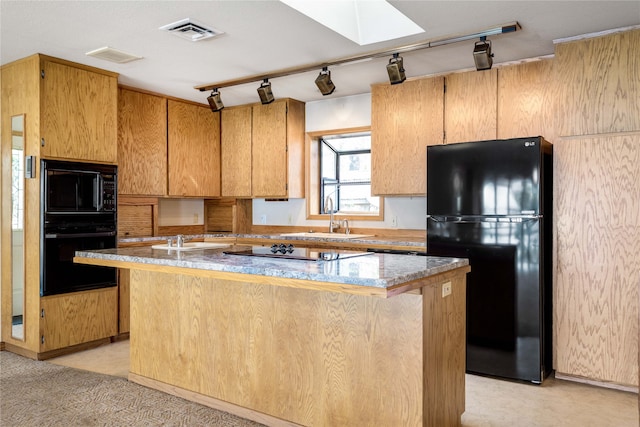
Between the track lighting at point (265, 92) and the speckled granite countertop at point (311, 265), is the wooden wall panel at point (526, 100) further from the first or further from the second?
the track lighting at point (265, 92)

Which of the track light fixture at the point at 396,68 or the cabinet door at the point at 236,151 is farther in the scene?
the cabinet door at the point at 236,151

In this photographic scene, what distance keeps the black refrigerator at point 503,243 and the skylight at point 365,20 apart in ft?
3.02

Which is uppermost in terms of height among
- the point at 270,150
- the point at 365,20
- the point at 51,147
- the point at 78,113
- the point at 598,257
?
the point at 365,20

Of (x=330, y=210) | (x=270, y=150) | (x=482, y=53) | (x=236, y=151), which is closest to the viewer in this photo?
(x=482, y=53)

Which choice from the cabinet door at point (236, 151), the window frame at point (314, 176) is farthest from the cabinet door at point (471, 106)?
the cabinet door at point (236, 151)

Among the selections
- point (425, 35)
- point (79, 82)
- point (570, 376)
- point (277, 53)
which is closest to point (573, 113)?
point (425, 35)

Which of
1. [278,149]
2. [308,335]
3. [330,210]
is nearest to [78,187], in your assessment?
[278,149]

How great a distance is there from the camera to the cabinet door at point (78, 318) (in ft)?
12.5

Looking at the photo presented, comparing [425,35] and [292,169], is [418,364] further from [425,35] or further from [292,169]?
[292,169]

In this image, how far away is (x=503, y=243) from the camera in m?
3.37

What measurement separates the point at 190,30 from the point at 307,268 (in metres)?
1.93

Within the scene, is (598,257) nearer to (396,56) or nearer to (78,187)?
(396,56)

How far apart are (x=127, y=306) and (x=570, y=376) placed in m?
3.65

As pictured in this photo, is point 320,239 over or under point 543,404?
over
